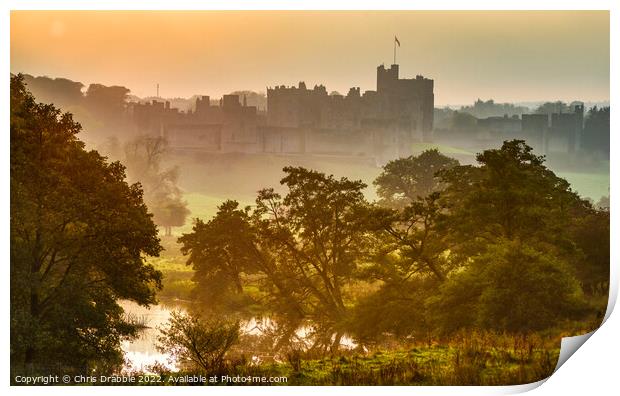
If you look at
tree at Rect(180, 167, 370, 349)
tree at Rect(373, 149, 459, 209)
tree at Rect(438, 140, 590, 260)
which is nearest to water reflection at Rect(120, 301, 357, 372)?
tree at Rect(180, 167, 370, 349)

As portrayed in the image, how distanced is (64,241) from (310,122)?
274cm

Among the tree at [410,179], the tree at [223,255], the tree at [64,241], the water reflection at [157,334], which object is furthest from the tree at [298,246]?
the tree at [64,241]

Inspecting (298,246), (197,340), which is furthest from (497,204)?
(197,340)

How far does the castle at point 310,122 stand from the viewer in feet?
Result: 39.5

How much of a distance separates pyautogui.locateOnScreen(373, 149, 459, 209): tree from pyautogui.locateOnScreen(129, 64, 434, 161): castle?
168 millimetres

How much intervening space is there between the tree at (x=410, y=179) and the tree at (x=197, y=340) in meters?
2.02

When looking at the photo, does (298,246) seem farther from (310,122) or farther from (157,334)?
(157,334)

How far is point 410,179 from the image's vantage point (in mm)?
11977

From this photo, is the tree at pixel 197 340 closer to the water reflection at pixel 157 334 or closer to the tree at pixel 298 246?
the water reflection at pixel 157 334

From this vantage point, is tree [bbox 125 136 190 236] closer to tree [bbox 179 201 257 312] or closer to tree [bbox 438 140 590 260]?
tree [bbox 179 201 257 312]

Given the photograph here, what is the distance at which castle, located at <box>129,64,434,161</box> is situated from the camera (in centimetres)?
1204

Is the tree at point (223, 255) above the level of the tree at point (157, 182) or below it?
below

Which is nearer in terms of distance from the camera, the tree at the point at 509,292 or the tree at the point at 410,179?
the tree at the point at 509,292

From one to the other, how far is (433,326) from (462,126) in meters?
2.07
